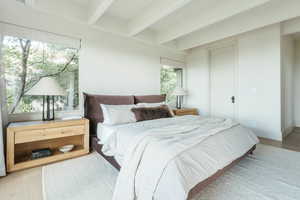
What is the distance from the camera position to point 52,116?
2.66 metres

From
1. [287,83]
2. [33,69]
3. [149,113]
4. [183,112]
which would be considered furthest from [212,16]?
[33,69]

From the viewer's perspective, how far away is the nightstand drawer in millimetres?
2059

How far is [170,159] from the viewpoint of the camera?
127 cm

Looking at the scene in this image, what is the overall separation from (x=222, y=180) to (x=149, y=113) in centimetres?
153

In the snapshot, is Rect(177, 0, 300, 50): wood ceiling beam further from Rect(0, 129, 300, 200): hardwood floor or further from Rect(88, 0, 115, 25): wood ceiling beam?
Rect(0, 129, 300, 200): hardwood floor

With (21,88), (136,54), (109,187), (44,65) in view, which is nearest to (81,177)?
(109,187)

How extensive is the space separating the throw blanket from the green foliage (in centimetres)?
301

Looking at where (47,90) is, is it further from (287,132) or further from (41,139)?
(287,132)

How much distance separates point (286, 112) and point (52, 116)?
5609mm

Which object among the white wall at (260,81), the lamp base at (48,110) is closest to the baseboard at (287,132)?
the white wall at (260,81)

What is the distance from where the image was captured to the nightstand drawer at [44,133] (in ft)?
6.75

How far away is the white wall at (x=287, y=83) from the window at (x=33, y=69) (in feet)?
15.8

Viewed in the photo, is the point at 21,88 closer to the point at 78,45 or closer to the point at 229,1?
the point at 78,45

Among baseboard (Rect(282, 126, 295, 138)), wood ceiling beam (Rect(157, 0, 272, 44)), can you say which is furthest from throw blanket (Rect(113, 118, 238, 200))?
baseboard (Rect(282, 126, 295, 138))
